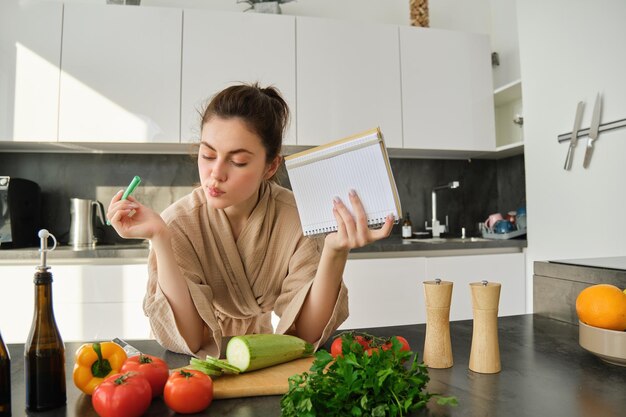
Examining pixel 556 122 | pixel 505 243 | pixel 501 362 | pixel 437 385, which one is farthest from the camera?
pixel 505 243

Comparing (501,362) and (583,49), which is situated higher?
(583,49)

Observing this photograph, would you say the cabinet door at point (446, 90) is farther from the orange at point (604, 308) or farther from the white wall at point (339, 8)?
the orange at point (604, 308)

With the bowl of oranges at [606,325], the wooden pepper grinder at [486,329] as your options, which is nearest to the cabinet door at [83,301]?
the wooden pepper grinder at [486,329]

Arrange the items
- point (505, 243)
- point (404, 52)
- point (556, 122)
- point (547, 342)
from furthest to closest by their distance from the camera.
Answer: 1. point (404, 52)
2. point (505, 243)
3. point (556, 122)
4. point (547, 342)

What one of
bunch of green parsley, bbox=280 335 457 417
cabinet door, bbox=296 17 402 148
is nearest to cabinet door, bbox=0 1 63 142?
cabinet door, bbox=296 17 402 148

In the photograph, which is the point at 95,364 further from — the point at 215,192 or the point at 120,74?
the point at 120,74

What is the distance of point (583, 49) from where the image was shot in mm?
2240

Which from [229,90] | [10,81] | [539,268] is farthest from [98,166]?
[539,268]

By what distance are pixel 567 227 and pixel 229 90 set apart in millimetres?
1934

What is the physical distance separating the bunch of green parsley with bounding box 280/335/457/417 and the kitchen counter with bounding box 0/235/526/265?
1.84 meters

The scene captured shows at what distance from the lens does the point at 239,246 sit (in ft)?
4.40

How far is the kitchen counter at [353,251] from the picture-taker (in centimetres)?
226

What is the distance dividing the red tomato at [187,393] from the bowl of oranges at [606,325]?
2.20ft

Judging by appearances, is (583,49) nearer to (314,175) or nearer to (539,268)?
(539,268)
